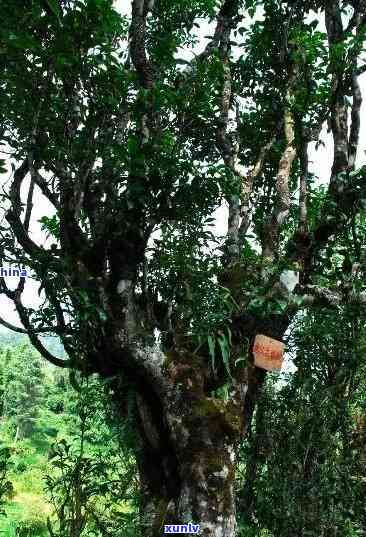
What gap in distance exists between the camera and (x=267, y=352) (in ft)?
13.9

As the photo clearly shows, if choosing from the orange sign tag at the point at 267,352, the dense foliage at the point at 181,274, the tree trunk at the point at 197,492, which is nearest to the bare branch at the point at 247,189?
the dense foliage at the point at 181,274

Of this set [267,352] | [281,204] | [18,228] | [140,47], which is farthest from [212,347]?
[140,47]

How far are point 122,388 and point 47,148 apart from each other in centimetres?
213

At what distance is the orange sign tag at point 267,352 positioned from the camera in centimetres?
422

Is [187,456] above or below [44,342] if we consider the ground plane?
below

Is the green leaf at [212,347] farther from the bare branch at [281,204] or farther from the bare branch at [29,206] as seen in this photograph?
the bare branch at [29,206]

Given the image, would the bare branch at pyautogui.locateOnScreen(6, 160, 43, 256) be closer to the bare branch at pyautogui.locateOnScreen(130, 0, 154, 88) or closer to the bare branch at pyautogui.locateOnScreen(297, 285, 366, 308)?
the bare branch at pyautogui.locateOnScreen(130, 0, 154, 88)

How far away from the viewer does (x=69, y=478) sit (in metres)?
3.79

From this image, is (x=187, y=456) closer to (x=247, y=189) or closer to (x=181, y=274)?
(x=181, y=274)

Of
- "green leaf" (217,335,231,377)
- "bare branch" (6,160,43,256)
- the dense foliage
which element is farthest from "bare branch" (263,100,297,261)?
"bare branch" (6,160,43,256)

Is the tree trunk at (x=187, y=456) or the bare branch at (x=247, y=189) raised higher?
the bare branch at (x=247, y=189)

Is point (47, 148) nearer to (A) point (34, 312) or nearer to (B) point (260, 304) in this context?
(A) point (34, 312)

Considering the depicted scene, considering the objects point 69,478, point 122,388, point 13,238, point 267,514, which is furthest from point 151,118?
point 267,514

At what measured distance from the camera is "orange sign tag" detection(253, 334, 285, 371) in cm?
422
